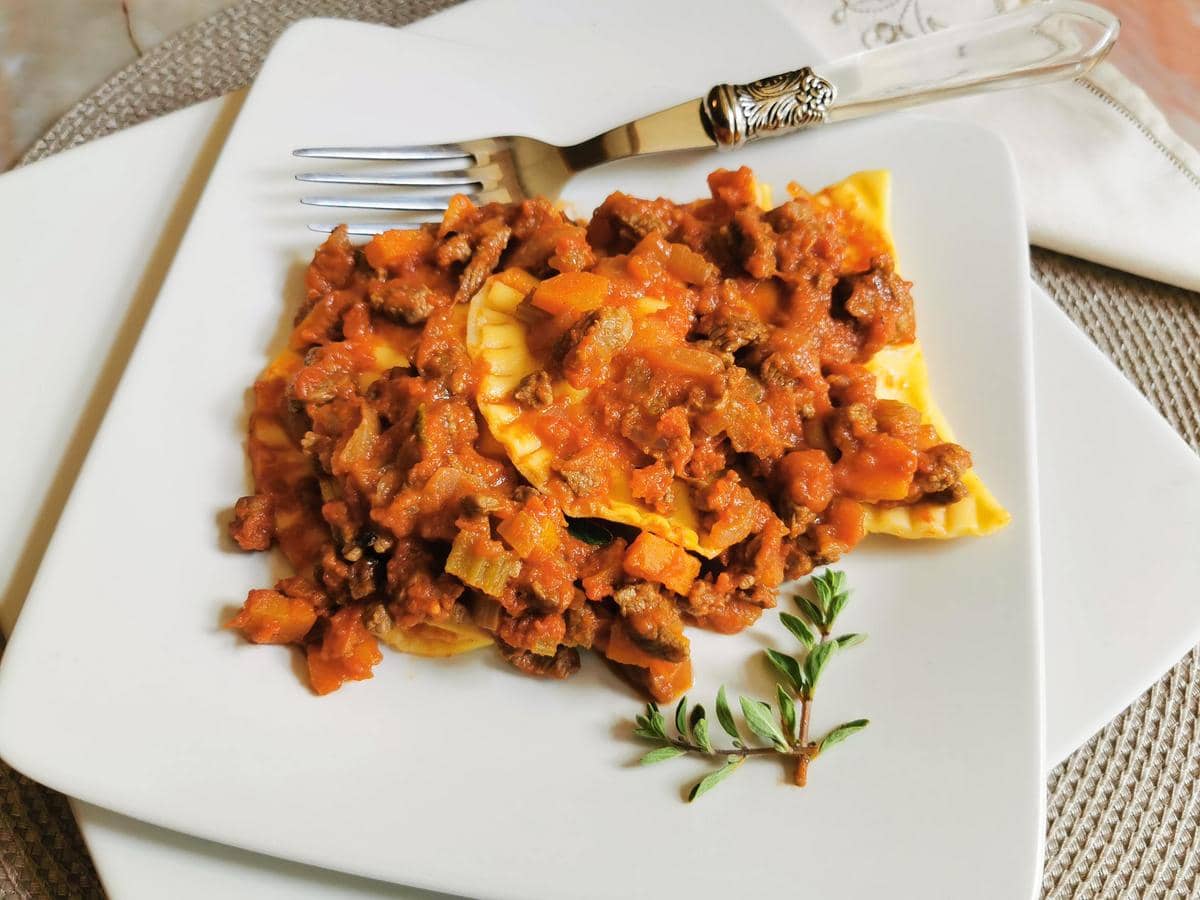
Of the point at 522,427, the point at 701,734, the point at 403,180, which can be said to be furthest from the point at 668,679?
the point at 403,180

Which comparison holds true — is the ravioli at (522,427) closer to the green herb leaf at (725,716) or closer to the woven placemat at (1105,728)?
the green herb leaf at (725,716)

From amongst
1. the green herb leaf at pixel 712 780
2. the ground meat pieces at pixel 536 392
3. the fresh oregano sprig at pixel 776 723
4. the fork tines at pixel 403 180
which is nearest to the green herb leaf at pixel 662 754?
the fresh oregano sprig at pixel 776 723

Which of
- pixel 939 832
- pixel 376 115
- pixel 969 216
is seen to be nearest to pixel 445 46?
pixel 376 115

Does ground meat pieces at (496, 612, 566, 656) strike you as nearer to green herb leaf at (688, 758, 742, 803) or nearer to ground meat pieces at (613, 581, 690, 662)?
ground meat pieces at (613, 581, 690, 662)

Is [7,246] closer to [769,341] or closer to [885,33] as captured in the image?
[769,341]

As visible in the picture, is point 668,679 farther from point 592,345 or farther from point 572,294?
point 572,294
